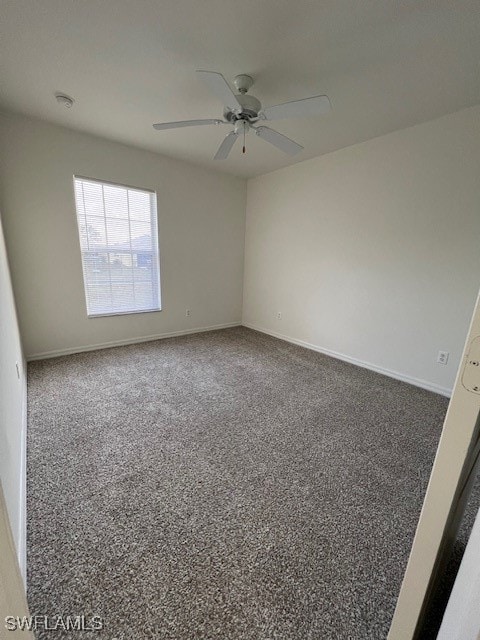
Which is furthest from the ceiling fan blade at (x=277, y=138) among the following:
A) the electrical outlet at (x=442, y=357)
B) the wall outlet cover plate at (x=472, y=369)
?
the electrical outlet at (x=442, y=357)

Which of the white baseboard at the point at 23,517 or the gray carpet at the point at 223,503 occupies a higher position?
the white baseboard at the point at 23,517

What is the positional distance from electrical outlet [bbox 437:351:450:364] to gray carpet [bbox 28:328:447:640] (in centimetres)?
37

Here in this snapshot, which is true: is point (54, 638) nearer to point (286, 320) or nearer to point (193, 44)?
point (193, 44)

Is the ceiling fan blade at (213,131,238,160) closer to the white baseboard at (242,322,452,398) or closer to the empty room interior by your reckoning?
the empty room interior

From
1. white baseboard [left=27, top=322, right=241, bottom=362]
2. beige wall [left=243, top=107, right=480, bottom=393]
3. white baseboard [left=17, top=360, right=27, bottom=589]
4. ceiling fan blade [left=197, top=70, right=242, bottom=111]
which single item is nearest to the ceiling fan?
ceiling fan blade [left=197, top=70, right=242, bottom=111]

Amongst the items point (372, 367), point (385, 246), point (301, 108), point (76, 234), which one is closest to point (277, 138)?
point (301, 108)

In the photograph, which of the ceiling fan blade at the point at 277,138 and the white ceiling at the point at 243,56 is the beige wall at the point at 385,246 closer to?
the white ceiling at the point at 243,56

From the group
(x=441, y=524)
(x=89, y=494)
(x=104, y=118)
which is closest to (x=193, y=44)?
(x=104, y=118)

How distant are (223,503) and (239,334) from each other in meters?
3.08

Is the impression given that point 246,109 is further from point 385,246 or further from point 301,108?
A: point 385,246

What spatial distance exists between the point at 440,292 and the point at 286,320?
2.01 meters

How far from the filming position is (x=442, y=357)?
261 cm

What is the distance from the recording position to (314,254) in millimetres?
3611

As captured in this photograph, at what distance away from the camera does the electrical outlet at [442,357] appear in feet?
8.46
